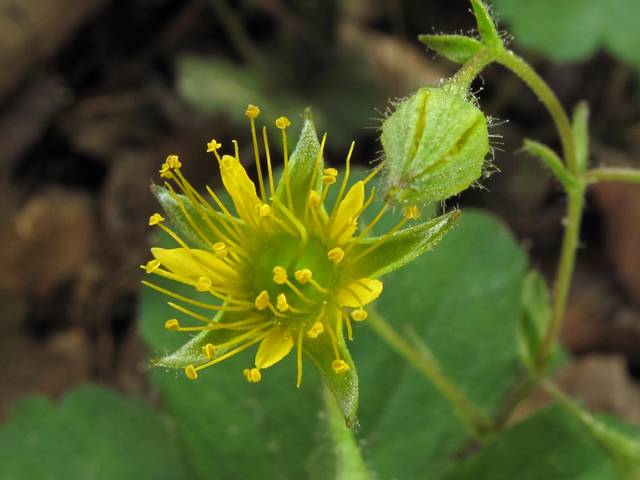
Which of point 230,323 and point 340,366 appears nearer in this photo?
point 340,366

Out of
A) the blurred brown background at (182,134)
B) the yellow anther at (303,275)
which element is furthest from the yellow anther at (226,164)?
the blurred brown background at (182,134)

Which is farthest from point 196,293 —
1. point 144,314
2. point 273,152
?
point 273,152

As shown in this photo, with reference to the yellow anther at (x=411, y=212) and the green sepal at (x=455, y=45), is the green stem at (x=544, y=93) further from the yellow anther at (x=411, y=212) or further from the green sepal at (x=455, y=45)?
the yellow anther at (x=411, y=212)

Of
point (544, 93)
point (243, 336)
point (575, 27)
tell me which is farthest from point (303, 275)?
point (575, 27)

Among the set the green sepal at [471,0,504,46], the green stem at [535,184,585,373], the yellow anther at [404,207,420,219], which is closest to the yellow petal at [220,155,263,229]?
the yellow anther at [404,207,420,219]

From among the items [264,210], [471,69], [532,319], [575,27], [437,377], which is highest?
[575,27]

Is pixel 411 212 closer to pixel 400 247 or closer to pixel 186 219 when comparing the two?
pixel 400 247
